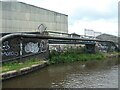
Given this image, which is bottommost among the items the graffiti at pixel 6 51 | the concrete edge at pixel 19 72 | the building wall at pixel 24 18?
the concrete edge at pixel 19 72

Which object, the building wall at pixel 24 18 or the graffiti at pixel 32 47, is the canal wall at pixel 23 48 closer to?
the graffiti at pixel 32 47

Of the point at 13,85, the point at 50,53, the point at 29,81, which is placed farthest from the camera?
the point at 50,53

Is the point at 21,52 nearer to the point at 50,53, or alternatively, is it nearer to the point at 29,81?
the point at 50,53

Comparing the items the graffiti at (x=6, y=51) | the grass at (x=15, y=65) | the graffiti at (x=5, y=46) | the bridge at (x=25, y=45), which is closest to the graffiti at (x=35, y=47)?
the bridge at (x=25, y=45)

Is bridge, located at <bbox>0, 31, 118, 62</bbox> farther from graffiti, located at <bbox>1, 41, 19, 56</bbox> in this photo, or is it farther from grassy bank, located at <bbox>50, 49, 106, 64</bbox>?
grassy bank, located at <bbox>50, 49, 106, 64</bbox>

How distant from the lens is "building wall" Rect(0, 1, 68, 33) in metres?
31.8

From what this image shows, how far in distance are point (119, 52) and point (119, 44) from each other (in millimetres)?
3698

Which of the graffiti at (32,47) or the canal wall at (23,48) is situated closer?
the canal wall at (23,48)

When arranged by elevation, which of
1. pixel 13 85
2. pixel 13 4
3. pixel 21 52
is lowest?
pixel 13 85

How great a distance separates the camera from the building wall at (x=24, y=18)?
3184 cm

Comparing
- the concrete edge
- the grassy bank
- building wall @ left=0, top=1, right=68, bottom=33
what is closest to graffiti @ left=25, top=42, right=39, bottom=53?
the grassy bank

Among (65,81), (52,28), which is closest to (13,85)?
(65,81)

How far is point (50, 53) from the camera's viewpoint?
104 ft

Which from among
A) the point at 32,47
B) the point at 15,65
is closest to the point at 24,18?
the point at 32,47
